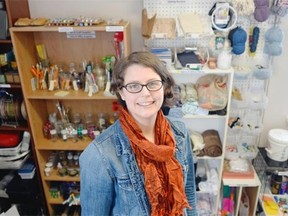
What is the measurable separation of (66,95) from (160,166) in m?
1.04

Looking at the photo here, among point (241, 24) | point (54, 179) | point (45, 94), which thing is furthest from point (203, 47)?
point (54, 179)

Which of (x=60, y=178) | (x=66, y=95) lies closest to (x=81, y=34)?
(x=66, y=95)

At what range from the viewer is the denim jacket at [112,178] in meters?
1.09

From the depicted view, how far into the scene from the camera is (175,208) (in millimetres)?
1268

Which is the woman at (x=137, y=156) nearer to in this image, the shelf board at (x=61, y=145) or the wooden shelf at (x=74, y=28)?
the wooden shelf at (x=74, y=28)

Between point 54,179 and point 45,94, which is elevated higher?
point 45,94

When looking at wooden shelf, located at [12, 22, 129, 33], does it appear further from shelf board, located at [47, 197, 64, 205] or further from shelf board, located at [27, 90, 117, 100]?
shelf board, located at [47, 197, 64, 205]

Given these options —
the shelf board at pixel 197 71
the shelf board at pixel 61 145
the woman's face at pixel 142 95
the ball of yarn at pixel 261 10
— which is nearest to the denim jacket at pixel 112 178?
the woman's face at pixel 142 95

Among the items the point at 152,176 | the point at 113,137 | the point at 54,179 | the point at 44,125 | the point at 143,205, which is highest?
A: the point at 113,137

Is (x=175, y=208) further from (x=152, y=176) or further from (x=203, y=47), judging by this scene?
(x=203, y=47)

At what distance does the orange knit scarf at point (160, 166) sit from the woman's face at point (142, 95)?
0.07 m

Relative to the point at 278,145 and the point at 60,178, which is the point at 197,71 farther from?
the point at 60,178

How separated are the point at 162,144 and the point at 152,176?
146mm

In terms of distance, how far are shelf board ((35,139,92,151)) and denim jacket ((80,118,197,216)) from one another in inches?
39.6
